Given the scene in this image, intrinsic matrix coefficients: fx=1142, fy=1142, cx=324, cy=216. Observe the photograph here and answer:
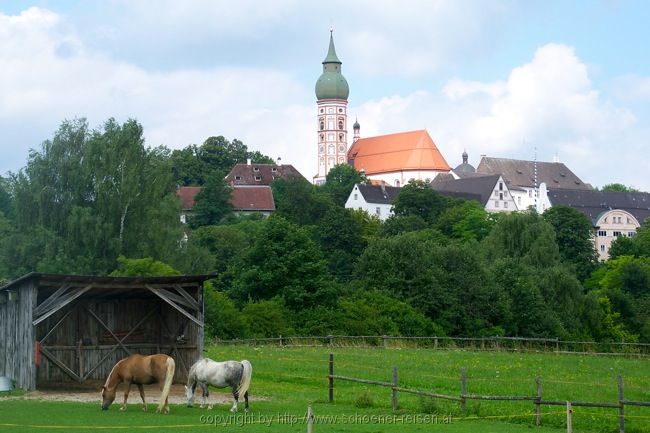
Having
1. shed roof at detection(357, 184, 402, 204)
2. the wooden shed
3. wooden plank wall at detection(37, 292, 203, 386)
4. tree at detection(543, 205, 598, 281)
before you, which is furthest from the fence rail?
shed roof at detection(357, 184, 402, 204)

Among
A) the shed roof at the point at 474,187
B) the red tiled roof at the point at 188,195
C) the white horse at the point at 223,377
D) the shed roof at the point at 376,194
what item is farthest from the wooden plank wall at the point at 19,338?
the shed roof at the point at 474,187

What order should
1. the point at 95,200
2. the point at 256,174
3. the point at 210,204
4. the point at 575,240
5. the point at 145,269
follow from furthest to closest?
the point at 256,174
the point at 210,204
the point at 575,240
the point at 95,200
the point at 145,269

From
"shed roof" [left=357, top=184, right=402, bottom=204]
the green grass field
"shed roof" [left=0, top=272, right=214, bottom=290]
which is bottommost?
the green grass field

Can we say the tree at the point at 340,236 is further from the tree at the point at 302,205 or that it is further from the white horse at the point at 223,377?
the white horse at the point at 223,377

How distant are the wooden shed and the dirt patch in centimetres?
69

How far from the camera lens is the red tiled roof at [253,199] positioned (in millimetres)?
145125

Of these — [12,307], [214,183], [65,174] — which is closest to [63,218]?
[65,174]

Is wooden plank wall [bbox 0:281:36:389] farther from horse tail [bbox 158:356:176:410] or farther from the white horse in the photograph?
the white horse

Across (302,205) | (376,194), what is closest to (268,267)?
(302,205)

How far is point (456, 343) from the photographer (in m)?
59.2

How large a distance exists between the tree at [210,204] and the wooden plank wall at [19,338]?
→ 98206 millimetres

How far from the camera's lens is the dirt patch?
91.1 ft

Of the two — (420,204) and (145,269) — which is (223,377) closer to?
(145,269)

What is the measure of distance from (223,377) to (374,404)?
13.3 ft
